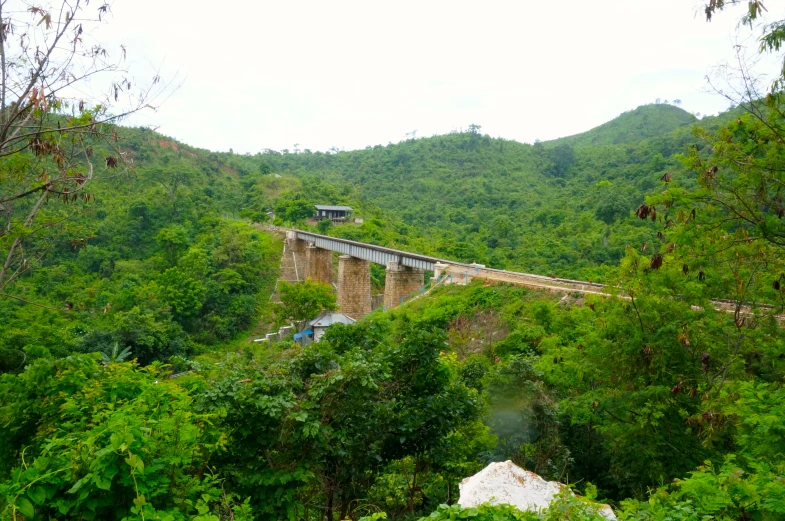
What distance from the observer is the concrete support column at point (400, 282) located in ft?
104

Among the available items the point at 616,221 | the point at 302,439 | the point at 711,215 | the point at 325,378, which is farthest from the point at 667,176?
the point at 616,221

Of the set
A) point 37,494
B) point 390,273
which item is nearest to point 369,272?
point 390,273

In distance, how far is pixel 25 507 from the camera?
3.41 meters

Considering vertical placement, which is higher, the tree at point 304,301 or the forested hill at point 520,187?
the forested hill at point 520,187

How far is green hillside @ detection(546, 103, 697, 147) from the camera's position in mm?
91188

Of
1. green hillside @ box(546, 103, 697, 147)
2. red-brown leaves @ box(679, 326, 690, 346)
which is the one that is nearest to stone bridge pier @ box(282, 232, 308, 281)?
red-brown leaves @ box(679, 326, 690, 346)

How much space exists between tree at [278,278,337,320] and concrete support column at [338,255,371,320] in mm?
4411

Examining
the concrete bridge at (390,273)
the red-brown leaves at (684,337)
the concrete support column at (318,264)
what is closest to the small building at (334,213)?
the concrete bridge at (390,273)

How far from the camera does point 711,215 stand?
311 inches

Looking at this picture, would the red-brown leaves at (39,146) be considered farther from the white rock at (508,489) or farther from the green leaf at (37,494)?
the white rock at (508,489)

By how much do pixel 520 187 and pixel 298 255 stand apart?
3773cm

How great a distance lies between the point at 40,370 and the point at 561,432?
8.50m

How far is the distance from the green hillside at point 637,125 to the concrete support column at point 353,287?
68302 mm

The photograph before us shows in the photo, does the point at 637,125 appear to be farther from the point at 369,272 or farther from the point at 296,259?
the point at 369,272
